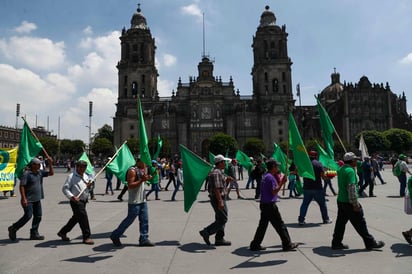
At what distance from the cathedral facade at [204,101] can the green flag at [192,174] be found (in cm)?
6135

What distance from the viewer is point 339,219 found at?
6.48 m

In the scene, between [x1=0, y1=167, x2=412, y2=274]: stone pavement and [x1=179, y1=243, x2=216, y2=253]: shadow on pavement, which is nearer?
Answer: [x1=0, y1=167, x2=412, y2=274]: stone pavement

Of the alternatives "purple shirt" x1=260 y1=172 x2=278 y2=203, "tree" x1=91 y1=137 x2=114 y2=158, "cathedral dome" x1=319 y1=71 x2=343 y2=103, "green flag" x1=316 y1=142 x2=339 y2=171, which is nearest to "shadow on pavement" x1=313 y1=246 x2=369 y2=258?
"purple shirt" x1=260 y1=172 x2=278 y2=203

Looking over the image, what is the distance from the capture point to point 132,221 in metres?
6.95

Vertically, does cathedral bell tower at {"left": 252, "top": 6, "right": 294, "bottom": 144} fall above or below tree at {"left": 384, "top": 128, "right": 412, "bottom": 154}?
above

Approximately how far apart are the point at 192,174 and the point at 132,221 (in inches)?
61.7

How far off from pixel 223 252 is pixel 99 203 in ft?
29.1

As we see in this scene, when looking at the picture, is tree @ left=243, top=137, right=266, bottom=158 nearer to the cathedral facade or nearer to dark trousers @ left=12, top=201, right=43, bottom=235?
the cathedral facade

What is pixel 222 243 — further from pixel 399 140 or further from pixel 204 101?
pixel 399 140

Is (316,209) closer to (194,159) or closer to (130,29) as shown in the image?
(194,159)

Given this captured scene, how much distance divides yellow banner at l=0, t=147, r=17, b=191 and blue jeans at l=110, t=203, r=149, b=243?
440 inches

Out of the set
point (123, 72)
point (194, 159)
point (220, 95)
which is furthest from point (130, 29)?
point (194, 159)

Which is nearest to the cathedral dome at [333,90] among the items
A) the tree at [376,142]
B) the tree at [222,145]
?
the tree at [376,142]

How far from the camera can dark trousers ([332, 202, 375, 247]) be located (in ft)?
20.5
